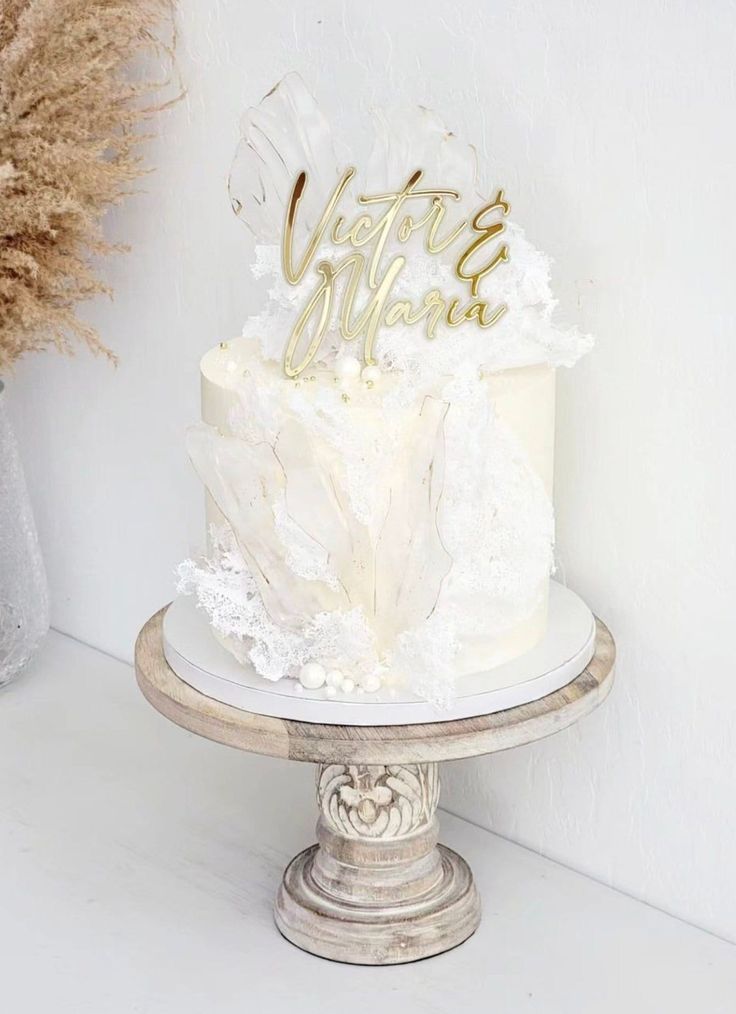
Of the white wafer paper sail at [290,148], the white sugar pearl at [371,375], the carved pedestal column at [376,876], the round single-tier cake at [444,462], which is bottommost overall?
the carved pedestal column at [376,876]

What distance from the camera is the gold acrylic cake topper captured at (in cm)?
78

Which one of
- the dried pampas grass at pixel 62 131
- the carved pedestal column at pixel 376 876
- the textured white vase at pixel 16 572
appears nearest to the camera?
the carved pedestal column at pixel 376 876

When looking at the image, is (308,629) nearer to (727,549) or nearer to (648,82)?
(727,549)

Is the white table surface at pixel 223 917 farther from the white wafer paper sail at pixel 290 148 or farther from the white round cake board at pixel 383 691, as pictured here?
the white wafer paper sail at pixel 290 148

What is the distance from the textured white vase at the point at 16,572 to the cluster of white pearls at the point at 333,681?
1.79 feet

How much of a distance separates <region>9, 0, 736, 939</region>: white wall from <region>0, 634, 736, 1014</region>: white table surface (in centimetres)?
4

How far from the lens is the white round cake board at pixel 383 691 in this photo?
2.47 feet

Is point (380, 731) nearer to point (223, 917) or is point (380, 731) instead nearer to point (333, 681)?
point (333, 681)

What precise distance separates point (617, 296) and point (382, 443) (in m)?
0.21

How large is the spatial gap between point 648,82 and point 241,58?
0.36 m

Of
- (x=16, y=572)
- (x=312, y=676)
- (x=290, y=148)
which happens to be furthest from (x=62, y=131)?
(x=312, y=676)

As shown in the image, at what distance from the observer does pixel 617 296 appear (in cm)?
86

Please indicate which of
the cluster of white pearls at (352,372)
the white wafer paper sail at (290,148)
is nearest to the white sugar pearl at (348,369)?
the cluster of white pearls at (352,372)

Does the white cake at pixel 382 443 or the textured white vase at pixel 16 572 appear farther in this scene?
the textured white vase at pixel 16 572
